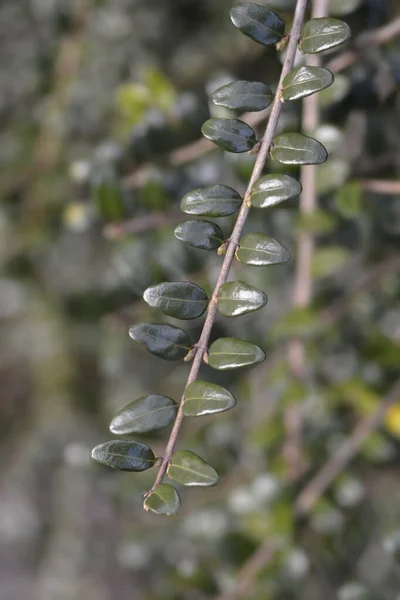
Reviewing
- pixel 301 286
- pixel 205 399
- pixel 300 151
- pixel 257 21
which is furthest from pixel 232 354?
pixel 301 286

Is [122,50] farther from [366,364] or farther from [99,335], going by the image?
[366,364]

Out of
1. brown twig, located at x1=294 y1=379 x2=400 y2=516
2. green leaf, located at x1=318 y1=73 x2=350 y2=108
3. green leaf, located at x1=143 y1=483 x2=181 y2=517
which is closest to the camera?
green leaf, located at x1=143 y1=483 x2=181 y2=517

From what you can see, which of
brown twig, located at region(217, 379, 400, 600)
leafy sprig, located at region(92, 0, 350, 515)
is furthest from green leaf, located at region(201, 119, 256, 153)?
brown twig, located at region(217, 379, 400, 600)

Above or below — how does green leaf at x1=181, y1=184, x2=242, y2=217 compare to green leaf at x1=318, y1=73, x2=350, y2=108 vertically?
below

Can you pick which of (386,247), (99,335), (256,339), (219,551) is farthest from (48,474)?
(386,247)

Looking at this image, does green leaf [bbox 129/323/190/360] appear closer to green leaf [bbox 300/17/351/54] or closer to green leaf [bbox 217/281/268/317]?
green leaf [bbox 217/281/268/317]
